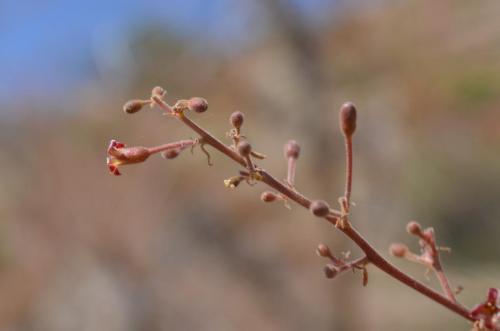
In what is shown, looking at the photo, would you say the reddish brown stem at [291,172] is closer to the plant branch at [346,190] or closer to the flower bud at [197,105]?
the plant branch at [346,190]

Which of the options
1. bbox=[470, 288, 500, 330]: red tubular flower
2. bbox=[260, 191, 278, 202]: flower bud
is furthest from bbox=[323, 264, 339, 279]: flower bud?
bbox=[470, 288, 500, 330]: red tubular flower

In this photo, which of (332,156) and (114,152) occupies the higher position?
(332,156)

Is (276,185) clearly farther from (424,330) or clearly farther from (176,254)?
(176,254)

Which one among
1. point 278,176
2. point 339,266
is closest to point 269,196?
point 339,266

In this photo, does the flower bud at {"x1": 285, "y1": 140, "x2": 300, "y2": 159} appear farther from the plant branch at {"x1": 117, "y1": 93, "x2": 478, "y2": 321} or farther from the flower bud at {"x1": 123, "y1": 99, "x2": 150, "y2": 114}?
the flower bud at {"x1": 123, "y1": 99, "x2": 150, "y2": 114}

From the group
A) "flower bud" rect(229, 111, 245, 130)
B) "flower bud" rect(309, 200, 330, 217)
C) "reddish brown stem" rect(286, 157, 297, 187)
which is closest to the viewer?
"flower bud" rect(309, 200, 330, 217)

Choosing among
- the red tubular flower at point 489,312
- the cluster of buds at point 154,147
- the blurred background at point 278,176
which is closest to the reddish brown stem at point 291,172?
the cluster of buds at point 154,147

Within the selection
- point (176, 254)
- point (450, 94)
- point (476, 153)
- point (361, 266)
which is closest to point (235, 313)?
point (176, 254)
